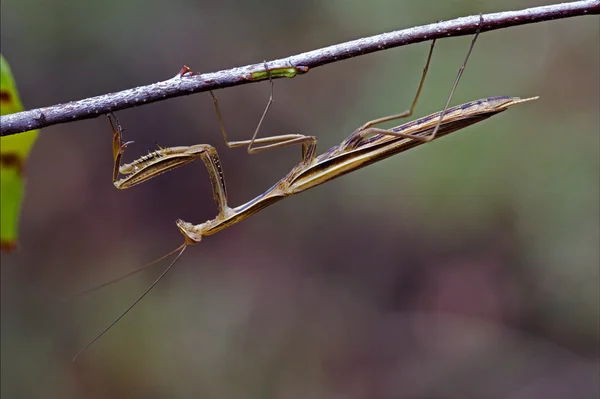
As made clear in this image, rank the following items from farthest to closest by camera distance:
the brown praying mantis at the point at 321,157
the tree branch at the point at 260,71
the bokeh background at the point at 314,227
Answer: the bokeh background at the point at 314,227 → the brown praying mantis at the point at 321,157 → the tree branch at the point at 260,71

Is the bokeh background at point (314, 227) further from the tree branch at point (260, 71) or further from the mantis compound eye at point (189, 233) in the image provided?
the tree branch at point (260, 71)

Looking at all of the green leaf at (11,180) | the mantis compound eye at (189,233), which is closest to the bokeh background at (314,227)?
the mantis compound eye at (189,233)

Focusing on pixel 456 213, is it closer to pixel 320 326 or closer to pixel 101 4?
pixel 320 326

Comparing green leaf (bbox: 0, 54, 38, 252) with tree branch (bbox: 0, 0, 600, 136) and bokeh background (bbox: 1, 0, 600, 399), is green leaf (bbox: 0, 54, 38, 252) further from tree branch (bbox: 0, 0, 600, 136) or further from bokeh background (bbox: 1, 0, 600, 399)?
bokeh background (bbox: 1, 0, 600, 399)

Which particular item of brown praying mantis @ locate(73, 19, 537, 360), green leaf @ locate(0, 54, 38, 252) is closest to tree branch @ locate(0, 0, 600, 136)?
green leaf @ locate(0, 54, 38, 252)

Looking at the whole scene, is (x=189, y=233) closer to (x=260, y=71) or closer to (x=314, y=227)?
(x=260, y=71)

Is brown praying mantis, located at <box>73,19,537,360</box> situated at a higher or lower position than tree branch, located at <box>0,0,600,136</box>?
lower

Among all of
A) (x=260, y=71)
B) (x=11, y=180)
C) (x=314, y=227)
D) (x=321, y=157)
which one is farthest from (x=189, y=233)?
(x=314, y=227)
